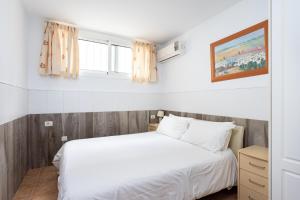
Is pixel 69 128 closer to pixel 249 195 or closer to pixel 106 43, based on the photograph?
pixel 106 43

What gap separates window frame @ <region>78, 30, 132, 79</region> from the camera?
10.7 ft

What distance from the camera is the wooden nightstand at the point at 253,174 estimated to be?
164cm

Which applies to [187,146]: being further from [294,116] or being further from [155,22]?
[155,22]

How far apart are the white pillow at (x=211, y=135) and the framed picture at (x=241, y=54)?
77 centimetres

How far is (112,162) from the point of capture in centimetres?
173

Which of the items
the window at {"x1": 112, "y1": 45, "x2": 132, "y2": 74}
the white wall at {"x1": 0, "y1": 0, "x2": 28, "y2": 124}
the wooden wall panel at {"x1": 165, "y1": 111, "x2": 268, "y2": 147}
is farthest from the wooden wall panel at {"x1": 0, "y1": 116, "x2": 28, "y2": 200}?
the wooden wall panel at {"x1": 165, "y1": 111, "x2": 268, "y2": 147}

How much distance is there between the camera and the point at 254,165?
1.73 m

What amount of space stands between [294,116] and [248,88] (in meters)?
1.15

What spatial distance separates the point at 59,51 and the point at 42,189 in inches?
87.3

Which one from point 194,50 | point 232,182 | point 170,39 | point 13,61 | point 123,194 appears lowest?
point 232,182

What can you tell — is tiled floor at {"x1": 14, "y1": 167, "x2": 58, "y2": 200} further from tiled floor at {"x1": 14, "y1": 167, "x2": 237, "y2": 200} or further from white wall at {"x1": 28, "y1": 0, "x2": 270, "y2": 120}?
white wall at {"x1": 28, "y1": 0, "x2": 270, "y2": 120}

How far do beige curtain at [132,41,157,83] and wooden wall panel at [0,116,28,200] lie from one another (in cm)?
226

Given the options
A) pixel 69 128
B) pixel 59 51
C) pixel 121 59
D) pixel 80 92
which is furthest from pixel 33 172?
pixel 121 59

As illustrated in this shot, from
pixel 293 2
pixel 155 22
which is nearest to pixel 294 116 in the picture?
pixel 293 2
